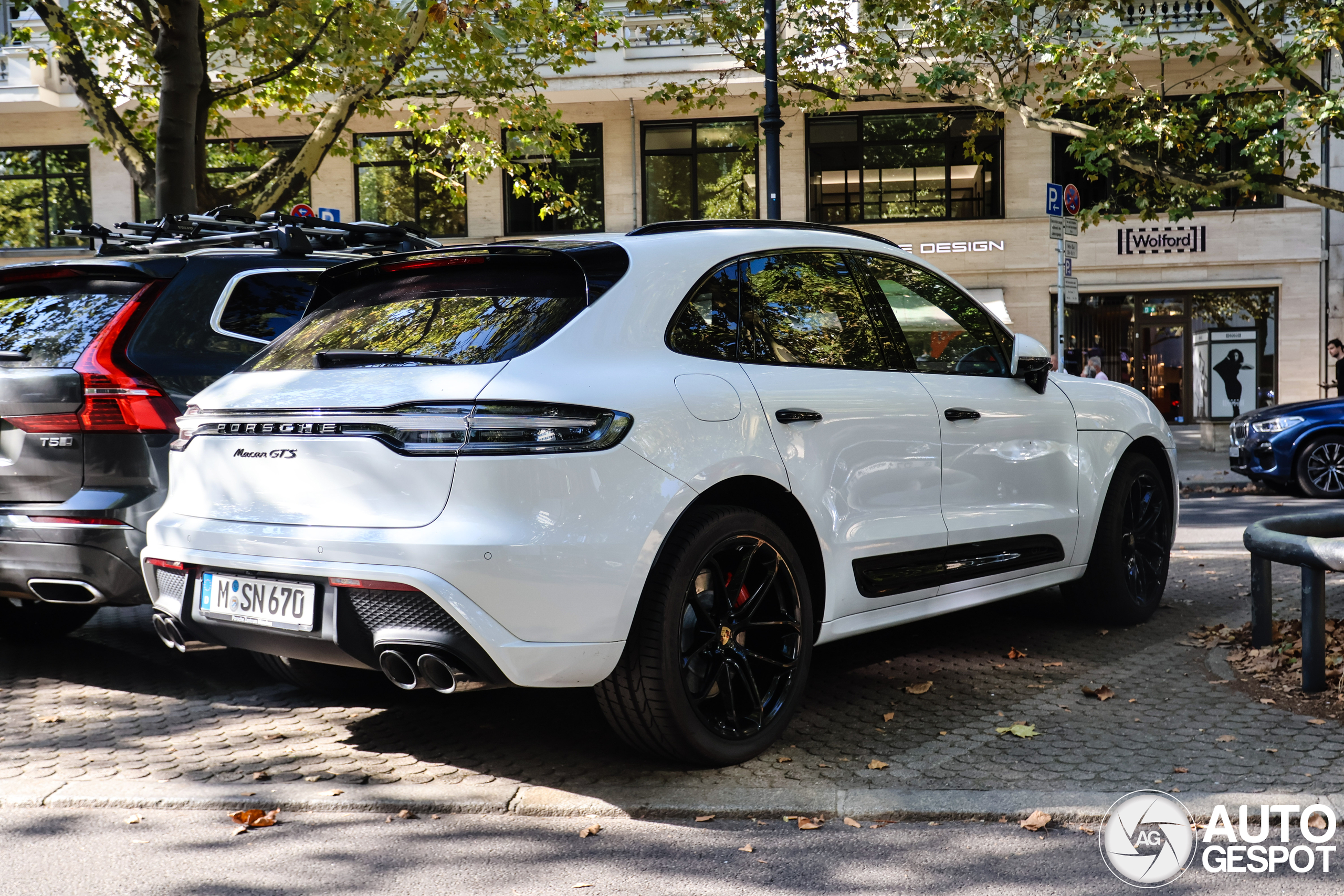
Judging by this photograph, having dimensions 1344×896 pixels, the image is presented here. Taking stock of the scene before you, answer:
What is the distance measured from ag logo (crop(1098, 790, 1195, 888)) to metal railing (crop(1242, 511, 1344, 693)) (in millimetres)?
1364

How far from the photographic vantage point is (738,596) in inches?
156

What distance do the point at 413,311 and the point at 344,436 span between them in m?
0.58

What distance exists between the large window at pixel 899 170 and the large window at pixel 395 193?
7.47 meters

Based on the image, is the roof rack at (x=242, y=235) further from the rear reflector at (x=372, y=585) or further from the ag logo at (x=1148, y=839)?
the ag logo at (x=1148, y=839)

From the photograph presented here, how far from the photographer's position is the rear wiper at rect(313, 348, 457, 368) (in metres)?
3.64

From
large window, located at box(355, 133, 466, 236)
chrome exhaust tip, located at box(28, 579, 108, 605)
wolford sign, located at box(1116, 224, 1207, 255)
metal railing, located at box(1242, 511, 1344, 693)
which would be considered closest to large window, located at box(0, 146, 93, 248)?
large window, located at box(355, 133, 466, 236)

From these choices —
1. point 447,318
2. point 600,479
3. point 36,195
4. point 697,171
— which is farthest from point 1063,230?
point 36,195

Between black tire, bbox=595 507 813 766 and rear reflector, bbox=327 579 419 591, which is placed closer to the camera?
rear reflector, bbox=327 579 419 591

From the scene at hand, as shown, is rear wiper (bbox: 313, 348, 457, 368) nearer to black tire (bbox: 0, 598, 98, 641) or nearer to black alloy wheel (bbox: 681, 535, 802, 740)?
black alloy wheel (bbox: 681, 535, 802, 740)

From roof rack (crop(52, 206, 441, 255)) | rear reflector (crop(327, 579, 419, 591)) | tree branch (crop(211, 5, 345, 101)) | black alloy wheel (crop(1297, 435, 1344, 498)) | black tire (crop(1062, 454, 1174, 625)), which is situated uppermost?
tree branch (crop(211, 5, 345, 101))

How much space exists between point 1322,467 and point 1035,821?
11250mm

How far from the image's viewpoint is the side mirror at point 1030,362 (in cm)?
529

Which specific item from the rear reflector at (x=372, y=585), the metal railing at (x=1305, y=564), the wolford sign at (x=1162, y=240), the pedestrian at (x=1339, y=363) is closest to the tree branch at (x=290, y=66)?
the rear reflector at (x=372, y=585)

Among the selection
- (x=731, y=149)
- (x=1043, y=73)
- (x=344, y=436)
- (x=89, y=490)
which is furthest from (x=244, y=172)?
(x=344, y=436)
